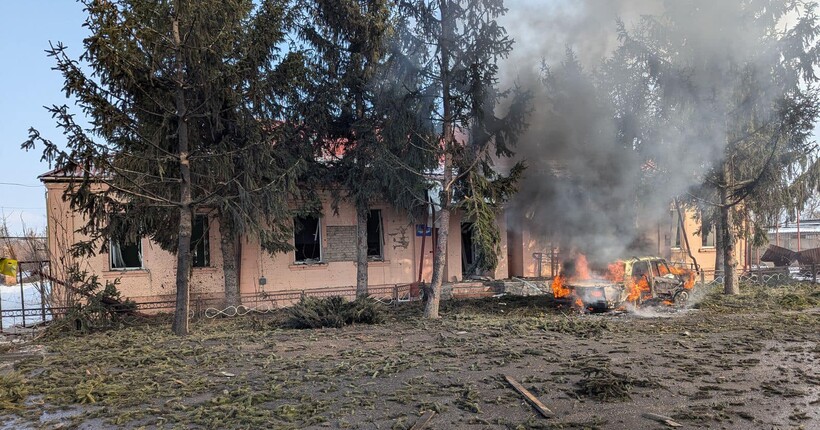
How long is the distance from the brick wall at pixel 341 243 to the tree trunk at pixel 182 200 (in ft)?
20.8

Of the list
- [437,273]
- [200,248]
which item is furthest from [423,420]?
[200,248]

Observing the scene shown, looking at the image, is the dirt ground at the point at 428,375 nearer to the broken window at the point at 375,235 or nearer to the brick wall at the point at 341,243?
the brick wall at the point at 341,243

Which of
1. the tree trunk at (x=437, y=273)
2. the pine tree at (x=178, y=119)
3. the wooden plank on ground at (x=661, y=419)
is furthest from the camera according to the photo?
the tree trunk at (x=437, y=273)

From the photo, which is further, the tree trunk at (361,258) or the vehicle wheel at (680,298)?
the tree trunk at (361,258)

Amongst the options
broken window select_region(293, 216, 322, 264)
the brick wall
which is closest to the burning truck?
the brick wall

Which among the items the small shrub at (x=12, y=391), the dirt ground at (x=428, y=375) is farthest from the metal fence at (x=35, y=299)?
the small shrub at (x=12, y=391)

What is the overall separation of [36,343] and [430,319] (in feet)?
26.3

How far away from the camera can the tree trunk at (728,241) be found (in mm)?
15242

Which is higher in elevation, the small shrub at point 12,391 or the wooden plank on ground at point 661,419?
the small shrub at point 12,391

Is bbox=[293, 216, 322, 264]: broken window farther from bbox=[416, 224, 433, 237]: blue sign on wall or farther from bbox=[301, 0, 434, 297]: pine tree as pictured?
bbox=[416, 224, 433, 237]: blue sign on wall

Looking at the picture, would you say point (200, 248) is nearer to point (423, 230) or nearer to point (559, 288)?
point (423, 230)

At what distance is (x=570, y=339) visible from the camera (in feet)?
30.7

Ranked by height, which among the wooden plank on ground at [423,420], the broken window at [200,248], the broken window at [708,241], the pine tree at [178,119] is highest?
the pine tree at [178,119]

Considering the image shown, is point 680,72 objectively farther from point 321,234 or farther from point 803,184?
point 321,234
